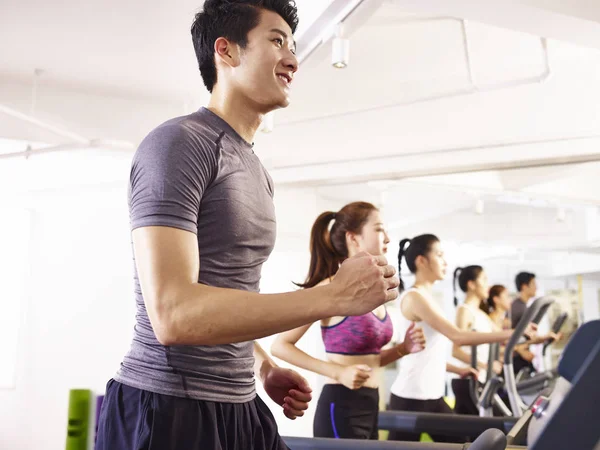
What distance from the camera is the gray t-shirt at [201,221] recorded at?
1.01 meters

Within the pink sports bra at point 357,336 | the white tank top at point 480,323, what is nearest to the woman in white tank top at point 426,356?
the pink sports bra at point 357,336

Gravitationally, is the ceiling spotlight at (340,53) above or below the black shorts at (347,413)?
above

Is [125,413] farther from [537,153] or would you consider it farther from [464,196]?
[464,196]

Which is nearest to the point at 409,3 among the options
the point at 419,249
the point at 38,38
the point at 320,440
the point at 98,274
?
the point at 419,249

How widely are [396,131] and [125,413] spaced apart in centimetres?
484

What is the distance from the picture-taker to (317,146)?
5996mm

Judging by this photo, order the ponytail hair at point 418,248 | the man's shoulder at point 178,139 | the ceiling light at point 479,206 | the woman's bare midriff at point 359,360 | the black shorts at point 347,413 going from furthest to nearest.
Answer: the ceiling light at point 479,206, the ponytail hair at point 418,248, the woman's bare midriff at point 359,360, the black shorts at point 347,413, the man's shoulder at point 178,139

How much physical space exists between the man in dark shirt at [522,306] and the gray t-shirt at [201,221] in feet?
17.7

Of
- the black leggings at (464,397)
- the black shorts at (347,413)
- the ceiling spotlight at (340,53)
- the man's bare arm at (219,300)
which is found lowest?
the black leggings at (464,397)

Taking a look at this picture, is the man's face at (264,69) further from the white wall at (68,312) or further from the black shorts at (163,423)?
the white wall at (68,312)

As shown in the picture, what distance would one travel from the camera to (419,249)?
4004 mm

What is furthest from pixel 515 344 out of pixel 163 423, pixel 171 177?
pixel 171 177

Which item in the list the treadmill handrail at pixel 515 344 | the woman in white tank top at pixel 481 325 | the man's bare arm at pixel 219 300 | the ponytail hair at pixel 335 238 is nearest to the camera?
the man's bare arm at pixel 219 300

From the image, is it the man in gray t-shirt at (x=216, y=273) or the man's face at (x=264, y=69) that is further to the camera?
the man's face at (x=264, y=69)
